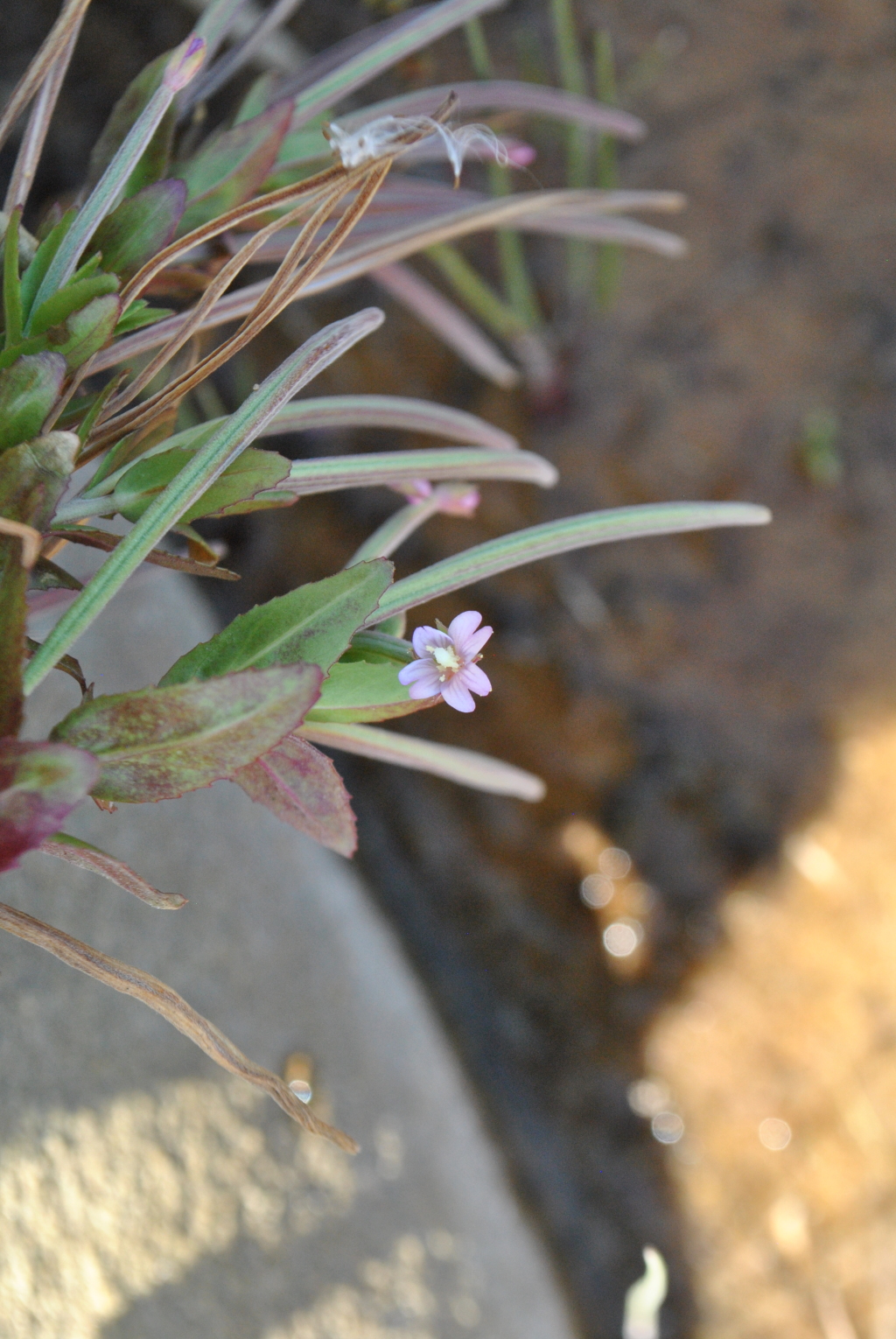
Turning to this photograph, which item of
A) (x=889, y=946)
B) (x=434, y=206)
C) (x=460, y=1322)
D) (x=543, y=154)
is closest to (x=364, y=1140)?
(x=460, y=1322)

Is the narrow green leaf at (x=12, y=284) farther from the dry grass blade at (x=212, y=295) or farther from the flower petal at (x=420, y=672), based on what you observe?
the flower petal at (x=420, y=672)

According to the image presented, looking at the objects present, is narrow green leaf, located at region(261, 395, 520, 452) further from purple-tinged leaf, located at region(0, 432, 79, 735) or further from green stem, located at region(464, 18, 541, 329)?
green stem, located at region(464, 18, 541, 329)

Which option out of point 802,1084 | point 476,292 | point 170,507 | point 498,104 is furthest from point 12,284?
point 802,1084

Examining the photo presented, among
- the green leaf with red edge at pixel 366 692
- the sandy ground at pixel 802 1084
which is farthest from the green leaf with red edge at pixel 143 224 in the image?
the sandy ground at pixel 802 1084

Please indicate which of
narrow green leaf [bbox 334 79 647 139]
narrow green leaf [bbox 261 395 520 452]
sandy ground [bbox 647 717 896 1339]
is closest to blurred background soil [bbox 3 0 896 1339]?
sandy ground [bbox 647 717 896 1339]

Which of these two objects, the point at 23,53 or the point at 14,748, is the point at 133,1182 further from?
the point at 23,53
